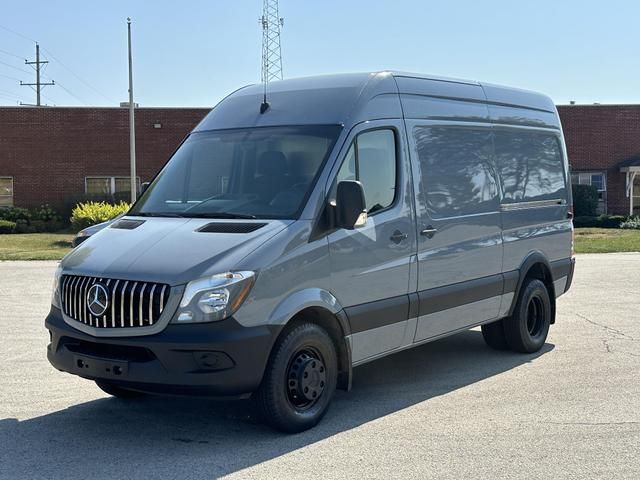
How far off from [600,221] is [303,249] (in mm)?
29195

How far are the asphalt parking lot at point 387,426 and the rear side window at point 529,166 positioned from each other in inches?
67.7

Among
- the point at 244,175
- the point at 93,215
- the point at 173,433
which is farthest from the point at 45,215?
the point at 173,433

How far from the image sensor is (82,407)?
20.9 feet

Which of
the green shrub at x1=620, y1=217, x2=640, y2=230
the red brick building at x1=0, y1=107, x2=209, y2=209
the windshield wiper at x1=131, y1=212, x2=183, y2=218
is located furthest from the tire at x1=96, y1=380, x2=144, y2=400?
the red brick building at x1=0, y1=107, x2=209, y2=209

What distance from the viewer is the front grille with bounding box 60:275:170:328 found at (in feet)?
16.8

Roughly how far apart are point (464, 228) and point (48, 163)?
30186 mm

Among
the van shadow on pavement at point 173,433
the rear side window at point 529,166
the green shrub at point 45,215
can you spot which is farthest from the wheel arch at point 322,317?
the green shrub at point 45,215

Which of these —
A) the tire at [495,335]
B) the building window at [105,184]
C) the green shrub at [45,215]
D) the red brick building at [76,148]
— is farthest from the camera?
the building window at [105,184]

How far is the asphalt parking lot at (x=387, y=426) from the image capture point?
495 cm

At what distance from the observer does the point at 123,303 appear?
17.1 ft

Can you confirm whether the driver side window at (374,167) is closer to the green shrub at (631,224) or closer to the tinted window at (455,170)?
the tinted window at (455,170)

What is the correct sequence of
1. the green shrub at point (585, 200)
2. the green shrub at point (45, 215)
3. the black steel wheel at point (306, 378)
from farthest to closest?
the green shrub at point (585, 200) → the green shrub at point (45, 215) → the black steel wheel at point (306, 378)

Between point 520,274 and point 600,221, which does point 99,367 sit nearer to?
point 520,274

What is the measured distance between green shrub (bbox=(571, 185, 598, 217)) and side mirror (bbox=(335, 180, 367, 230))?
30.3 metres
